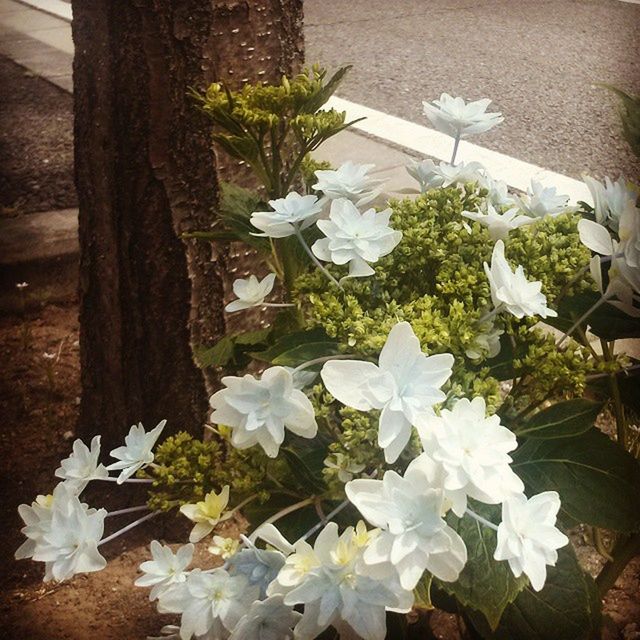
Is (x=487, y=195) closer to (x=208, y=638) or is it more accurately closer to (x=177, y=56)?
(x=208, y=638)

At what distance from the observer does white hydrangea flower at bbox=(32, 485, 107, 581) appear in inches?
39.1

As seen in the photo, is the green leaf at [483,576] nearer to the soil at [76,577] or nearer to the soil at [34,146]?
the soil at [76,577]

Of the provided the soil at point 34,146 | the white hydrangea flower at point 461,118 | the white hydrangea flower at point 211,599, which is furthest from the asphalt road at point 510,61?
the white hydrangea flower at point 211,599

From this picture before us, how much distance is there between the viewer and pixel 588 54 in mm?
5664

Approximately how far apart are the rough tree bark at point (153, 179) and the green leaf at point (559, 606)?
1001 mm

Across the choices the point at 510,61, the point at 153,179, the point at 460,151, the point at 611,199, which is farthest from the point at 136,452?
the point at 510,61

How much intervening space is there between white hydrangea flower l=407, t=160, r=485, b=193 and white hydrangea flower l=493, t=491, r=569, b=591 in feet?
1.62

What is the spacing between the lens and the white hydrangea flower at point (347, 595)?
83 centimetres

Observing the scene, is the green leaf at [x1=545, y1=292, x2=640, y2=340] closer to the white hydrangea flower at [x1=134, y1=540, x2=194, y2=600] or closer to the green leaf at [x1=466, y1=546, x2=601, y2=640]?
the green leaf at [x1=466, y1=546, x2=601, y2=640]

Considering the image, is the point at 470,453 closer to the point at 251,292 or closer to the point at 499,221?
the point at 499,221

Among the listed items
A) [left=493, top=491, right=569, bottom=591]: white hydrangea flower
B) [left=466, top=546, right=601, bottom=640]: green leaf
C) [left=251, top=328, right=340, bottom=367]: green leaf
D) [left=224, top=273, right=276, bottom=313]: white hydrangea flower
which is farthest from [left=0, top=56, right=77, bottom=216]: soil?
[left=493, top=491, right=569, bottom=591]: white hydrangea flower

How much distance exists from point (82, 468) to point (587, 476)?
0.64m

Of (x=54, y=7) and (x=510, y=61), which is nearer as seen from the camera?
(x=510, y=61)

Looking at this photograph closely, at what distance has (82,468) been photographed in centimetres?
108
